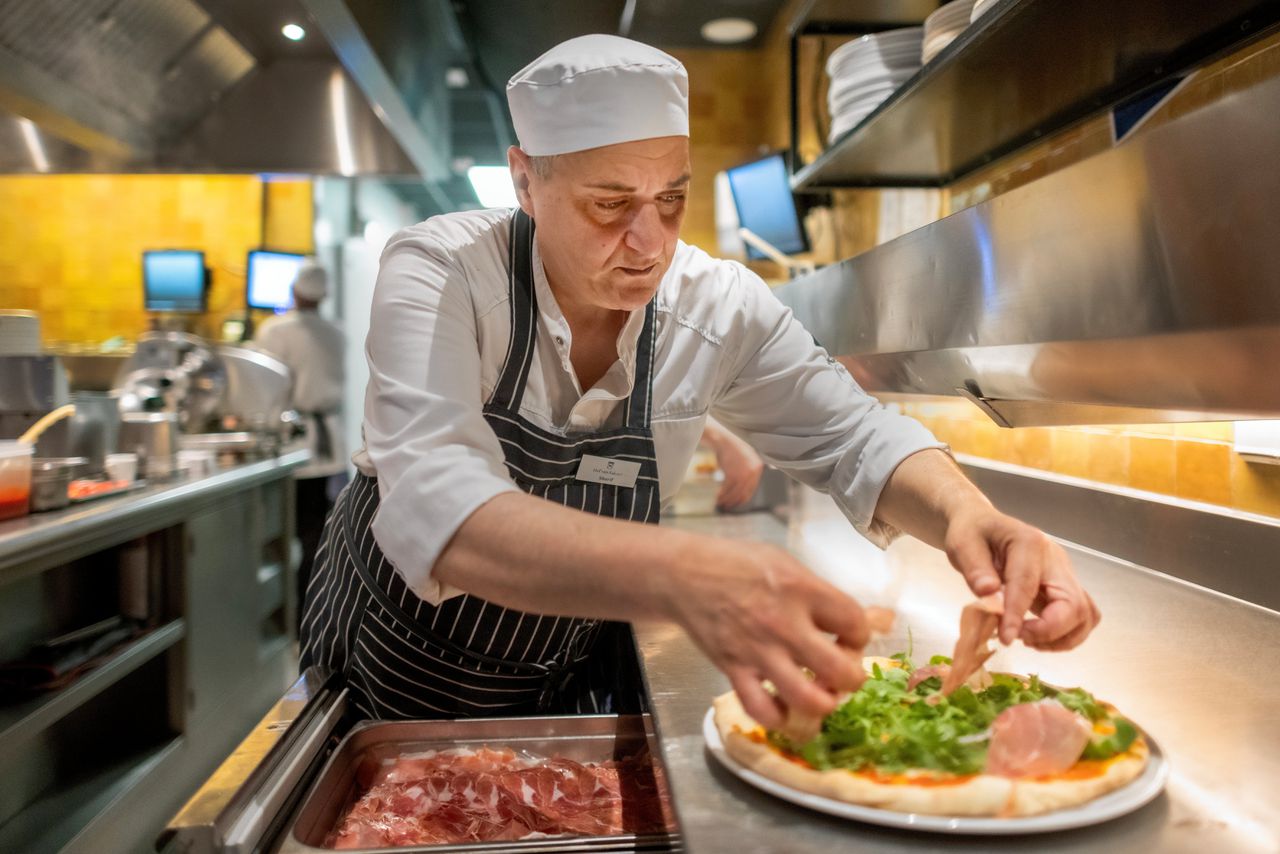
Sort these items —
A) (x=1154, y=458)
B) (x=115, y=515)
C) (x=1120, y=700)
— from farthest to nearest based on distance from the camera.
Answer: (x=115, y=515) < (x=1154, y=458) < (x=1120, y=700)

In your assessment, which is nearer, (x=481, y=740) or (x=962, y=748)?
(x=962, y=748)

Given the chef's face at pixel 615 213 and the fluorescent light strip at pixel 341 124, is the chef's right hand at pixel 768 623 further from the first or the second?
the fluorescent light strip at pixel 341 124

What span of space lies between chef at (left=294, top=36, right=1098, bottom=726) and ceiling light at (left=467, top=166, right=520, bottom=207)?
546 cm

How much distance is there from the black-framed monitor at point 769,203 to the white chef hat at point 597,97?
283cm

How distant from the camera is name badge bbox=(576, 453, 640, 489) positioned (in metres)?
1.44

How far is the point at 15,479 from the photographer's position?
2.36 metres

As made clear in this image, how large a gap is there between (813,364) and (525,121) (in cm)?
59

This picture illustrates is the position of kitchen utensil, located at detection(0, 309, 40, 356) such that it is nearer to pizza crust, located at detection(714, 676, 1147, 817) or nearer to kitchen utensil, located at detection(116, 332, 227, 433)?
kitchen utensil, located at detection(116, 332, 227, 433)

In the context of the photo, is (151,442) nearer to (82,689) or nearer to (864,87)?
(82,689)

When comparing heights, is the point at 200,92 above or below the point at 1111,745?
above

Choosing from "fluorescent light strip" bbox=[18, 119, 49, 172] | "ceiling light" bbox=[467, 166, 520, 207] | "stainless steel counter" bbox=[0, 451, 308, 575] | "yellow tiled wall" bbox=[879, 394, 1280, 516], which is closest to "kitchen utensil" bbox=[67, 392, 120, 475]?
"stainless steel counter" bbox=[0, 451, 308, 575]

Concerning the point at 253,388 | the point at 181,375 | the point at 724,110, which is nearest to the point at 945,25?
the point at 181,375

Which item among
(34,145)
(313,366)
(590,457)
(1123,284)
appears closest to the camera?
(1123,284)

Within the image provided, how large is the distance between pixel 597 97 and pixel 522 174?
0.66ft
